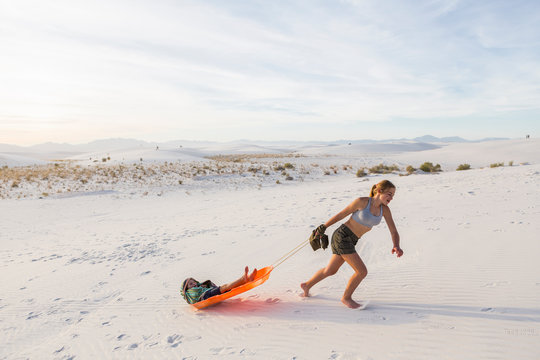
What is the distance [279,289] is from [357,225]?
171cm

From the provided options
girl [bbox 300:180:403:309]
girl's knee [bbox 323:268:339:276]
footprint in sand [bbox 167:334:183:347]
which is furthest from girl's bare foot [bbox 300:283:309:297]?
footprint in sand [bbox 167:334:183:347]

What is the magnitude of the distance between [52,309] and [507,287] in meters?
5.96

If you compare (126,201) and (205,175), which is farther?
(205,175)

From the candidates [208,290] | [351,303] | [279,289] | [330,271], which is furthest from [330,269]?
[208,290]

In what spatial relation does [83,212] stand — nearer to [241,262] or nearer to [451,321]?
[241,262]

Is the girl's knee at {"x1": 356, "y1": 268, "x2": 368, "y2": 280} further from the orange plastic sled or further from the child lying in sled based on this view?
the child lying in sled

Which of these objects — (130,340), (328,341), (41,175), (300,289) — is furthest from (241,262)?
(41,175)

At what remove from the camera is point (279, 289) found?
4602 mm

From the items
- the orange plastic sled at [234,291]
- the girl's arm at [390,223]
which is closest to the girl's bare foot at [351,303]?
the girl's arm at [390,223]

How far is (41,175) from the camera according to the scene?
20.8m

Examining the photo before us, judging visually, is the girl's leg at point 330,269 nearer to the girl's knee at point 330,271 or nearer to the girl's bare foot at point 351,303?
the girl's knee at point 330,271

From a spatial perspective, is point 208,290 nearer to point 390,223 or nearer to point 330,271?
point 330,271

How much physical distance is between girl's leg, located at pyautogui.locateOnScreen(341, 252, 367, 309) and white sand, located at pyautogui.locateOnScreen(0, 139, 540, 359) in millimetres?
113

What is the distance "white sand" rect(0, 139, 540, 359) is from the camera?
10.2 ft
